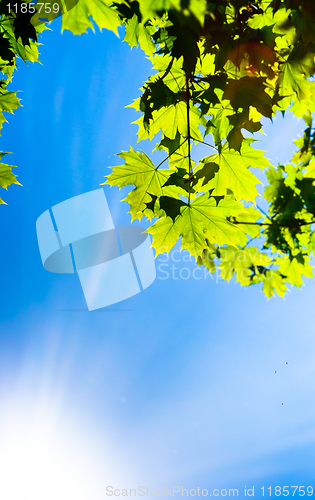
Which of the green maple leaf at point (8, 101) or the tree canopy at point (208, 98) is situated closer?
the tree canopy at point (208, 98)

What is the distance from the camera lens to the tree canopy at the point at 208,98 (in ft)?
5.36

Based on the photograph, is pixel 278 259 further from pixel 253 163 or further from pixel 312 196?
pixel 253 163

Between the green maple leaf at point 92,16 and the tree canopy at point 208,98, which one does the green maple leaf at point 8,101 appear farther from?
the green maple leaf at point 92,16

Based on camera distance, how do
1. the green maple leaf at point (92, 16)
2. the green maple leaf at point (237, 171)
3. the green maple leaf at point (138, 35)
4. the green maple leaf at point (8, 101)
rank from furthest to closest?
1. the green maple leaf at point (8, 101)
2. the green maple leaf at point (237, 171)
3. the green maple leaf at point (138, 35)
4. the green maple leaf at point (92, 16)

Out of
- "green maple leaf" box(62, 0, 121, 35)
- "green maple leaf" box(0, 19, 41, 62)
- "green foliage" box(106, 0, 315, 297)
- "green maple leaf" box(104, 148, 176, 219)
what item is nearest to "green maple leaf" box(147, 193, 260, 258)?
"green foliage" box(106, 0, 315, 297)

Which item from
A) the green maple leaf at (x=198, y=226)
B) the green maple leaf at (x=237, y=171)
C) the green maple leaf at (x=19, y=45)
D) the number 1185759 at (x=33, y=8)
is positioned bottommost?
the green maple leaf at (x=198, y=226)

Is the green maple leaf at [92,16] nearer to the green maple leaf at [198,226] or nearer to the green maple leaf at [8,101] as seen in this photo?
the green maple leaf at [198,226]

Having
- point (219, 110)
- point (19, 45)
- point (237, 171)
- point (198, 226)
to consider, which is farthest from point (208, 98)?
point (19, 45)

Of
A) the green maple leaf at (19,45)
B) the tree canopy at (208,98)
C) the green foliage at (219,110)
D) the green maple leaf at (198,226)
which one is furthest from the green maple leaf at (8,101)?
the green maple leaf at (198,226)

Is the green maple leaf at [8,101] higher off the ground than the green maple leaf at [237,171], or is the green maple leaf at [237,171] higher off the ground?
the green maple leaf at [8,101]

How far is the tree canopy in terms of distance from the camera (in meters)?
1.63

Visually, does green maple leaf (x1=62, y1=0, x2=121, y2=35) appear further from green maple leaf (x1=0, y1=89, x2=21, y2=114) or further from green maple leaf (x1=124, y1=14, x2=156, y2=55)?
green maple leaf (x1=0, y1=89, x2=21, y2=114)

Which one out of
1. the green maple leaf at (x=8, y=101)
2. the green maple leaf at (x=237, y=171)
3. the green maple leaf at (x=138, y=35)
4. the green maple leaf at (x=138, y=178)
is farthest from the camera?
Result: the green maple leaf at (x=8, y=101)

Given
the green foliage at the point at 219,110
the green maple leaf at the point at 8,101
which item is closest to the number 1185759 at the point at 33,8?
the green foliage at the point at 219,110
